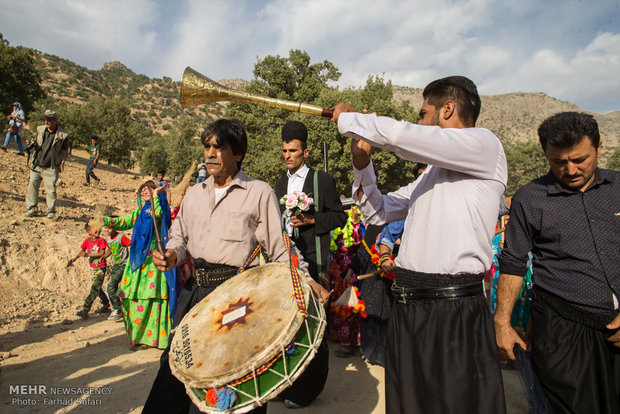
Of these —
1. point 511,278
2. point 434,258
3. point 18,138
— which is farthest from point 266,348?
point 18,138

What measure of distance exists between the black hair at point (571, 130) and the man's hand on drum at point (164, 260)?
8.38 ft

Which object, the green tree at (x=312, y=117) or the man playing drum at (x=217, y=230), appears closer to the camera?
the man playing drum at (x=217, y=230)

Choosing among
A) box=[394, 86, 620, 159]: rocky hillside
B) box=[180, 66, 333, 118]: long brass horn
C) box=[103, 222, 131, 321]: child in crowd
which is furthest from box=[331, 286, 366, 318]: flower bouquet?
box=[394, 86, 620, 159]: rocky hillside

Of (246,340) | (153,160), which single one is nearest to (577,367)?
(246,340)

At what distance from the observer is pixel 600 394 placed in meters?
2.13

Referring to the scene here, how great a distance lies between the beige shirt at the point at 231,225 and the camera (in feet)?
8.61

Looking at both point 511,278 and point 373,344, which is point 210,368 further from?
point 373,344

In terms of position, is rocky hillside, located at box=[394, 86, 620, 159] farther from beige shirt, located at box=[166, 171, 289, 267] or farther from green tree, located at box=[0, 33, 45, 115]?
beige shirt, located at box=[166, 171, 289, 267]

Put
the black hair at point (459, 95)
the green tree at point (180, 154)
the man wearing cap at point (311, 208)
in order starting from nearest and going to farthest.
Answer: the black hair at point (459, 95), the man wearing cap at point (311, 208), the green tree at point (180, 154)

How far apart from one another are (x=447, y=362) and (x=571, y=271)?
1003 mm

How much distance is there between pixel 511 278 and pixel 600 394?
748mm

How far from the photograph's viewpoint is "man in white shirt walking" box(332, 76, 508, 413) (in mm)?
1790

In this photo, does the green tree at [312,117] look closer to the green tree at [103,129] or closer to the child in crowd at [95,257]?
the green tree at [103,129]

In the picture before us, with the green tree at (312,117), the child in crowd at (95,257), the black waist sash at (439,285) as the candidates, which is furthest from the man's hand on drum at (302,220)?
the green tree at (312,117)
